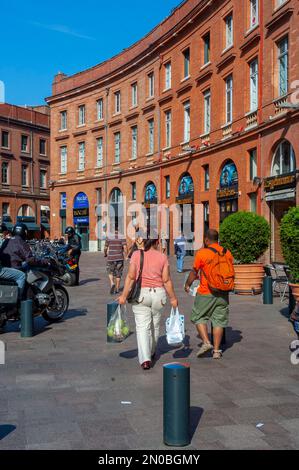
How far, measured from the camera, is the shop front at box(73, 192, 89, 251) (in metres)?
43.8

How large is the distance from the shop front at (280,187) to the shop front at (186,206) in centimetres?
786

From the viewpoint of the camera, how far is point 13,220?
55.0 m

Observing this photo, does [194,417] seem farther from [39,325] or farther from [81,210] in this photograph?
[81,210]

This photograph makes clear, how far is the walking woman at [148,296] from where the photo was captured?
6523mm

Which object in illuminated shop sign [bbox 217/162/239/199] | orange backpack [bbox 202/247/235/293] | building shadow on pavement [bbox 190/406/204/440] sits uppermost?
illuminated shop sign [bbox 217/162/239/199]

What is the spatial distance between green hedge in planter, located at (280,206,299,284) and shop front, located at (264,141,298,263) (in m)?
11.3

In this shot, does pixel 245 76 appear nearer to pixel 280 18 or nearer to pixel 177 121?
pixel 280 18

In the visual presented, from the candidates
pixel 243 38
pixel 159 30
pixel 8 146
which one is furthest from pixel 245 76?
pixel 8 146

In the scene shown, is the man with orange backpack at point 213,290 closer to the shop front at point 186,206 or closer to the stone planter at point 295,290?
the stone planter at point 295,290

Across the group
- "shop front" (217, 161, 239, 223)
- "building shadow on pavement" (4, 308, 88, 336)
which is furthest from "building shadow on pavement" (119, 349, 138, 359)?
"shop front" (217, 161, 239, 223)

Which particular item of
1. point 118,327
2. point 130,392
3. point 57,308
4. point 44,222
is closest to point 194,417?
point 130,392

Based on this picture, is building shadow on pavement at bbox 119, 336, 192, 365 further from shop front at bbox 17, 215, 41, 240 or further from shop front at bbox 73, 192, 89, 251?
Result: shop front at bbox 17, 215, 41, 240

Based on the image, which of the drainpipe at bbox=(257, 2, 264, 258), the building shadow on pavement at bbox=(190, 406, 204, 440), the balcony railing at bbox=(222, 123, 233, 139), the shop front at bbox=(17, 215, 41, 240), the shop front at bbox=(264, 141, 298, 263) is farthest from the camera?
the shop front at bbox=(17, 215, 41, 240)

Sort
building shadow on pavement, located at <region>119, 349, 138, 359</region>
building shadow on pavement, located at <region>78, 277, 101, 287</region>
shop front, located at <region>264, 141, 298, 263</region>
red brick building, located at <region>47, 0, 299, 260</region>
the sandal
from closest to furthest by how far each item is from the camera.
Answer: the sandal, building shadow on pavement, located at <region>119, 349, 138, 359</region>, building shadow on pavement, located at <region>78, 277, 101, 287</region>, shop front, located at <region>264, 141, 298, 263</region>, red brick building, located at <region>47, 0, 299, 260</region>
